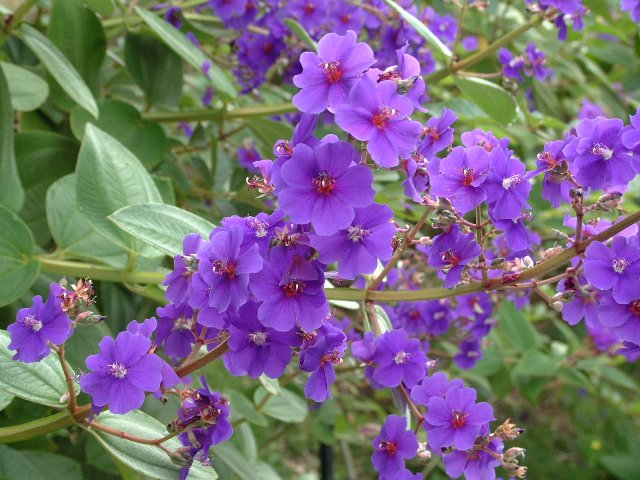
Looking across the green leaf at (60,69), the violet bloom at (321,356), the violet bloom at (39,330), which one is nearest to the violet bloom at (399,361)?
the violet bloom at (321,356)

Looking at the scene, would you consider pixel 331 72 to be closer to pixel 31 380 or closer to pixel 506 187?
pixel 506 187

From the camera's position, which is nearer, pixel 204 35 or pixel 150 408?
pixel 150 408

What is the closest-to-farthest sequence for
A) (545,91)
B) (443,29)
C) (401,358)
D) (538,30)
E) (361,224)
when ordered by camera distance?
(361,224) → (401,358) → (443,29) → (545,91) → (538,30)

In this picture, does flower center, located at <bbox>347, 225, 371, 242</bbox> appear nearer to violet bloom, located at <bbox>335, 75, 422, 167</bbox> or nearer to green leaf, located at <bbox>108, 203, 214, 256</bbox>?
violet bloom, located at <bbox>335, 75, 422, 167</bbox>

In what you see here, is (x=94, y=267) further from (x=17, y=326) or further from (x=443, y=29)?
(x=443, y=29)

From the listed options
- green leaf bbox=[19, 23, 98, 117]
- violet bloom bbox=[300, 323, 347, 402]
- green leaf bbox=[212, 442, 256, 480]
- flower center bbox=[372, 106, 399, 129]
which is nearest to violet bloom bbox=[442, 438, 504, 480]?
violet bloom bbox=[300, 323, 347, 402]

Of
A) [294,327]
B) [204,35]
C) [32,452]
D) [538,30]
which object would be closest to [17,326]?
[294,327]

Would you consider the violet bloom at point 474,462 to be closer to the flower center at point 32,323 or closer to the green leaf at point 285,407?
the flower center at point 32,323
